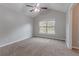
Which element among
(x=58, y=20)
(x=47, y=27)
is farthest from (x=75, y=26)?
(x=47, y=27)

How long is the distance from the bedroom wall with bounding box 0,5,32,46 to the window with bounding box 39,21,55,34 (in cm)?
176

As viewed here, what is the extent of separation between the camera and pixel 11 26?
19.6ft

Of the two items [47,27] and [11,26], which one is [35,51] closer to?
[11,26]

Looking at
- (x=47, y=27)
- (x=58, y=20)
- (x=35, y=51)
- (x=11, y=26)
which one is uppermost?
(x=58, y=20)

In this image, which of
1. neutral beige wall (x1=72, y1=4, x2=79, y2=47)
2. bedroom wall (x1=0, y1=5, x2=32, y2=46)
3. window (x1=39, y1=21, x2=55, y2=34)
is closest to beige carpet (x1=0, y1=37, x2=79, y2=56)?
neutral beige wall (x1=72, y1=4, x2=79, y2=47)

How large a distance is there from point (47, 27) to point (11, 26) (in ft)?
13.1

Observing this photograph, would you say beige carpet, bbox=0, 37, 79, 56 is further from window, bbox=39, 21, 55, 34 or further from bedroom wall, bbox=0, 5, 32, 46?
window, bbox=39, 21, 55, 34

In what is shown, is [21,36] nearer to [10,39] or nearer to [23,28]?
[23,28]

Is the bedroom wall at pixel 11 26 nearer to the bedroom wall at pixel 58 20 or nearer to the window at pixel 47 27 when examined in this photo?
the window at pixel 47 27

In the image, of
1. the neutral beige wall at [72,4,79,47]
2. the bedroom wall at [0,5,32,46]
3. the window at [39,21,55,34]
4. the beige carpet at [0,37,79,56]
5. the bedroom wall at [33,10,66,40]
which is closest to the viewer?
the beige carpet at [0,37,79,56]

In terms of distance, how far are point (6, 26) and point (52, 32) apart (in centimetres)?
464

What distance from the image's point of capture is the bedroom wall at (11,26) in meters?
5.14

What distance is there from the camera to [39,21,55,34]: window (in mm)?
8594

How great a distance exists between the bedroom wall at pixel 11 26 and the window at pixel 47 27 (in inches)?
69.2
